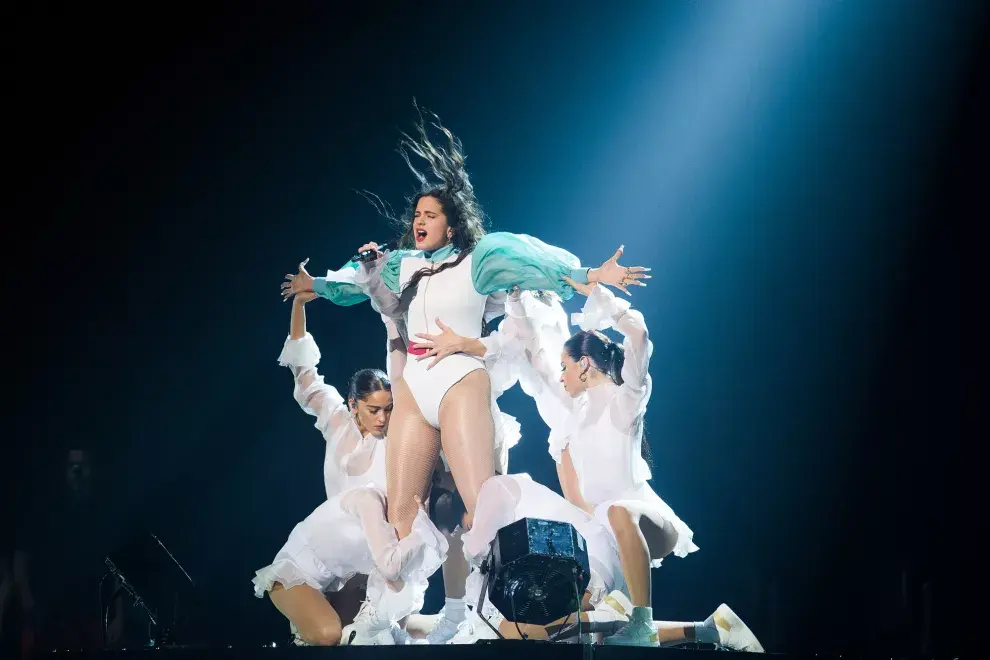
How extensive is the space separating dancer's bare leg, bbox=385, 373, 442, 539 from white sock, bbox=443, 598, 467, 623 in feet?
1.20

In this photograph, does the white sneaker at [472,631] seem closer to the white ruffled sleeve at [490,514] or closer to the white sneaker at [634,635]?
the white ruffled sleeve at [490,514]

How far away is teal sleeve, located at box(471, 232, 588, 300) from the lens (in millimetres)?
4422

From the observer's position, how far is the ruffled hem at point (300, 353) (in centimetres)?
493

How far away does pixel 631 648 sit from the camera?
11.2ft

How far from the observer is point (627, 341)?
436 cm

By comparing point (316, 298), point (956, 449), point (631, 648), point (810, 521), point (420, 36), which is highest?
point (420, 36)

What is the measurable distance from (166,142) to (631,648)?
384 centimetres

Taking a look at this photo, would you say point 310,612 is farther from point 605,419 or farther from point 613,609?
point 605,419

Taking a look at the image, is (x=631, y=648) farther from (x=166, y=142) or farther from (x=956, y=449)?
(x=166, y=142)

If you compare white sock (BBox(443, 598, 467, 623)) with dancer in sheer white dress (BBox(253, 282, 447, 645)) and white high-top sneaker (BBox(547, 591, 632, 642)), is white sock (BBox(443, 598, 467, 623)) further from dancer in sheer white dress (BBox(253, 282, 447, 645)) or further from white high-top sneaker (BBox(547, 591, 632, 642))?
white high-top sneaker (BBox(547, 591, 632, 642))

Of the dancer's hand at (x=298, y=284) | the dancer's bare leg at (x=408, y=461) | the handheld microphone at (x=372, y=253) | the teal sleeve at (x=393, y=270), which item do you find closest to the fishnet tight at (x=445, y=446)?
the dancer's bare leg at (x=408, y=461)

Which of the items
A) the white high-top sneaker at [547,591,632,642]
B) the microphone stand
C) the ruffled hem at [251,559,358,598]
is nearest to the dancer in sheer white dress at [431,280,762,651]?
the white high-top sneaker at [547,591,632,642]

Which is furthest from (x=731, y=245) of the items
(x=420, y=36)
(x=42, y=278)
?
(x=42, y=278)

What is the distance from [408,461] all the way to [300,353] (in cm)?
90
